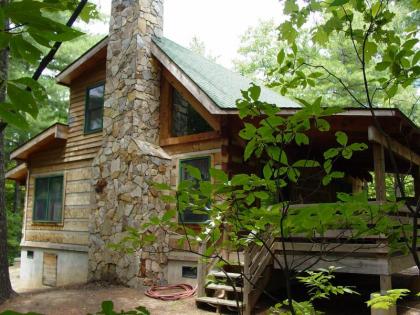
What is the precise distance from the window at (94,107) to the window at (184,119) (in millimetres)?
2645

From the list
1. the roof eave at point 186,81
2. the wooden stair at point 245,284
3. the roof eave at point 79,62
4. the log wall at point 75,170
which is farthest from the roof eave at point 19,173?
the wooden stair at point 245,284

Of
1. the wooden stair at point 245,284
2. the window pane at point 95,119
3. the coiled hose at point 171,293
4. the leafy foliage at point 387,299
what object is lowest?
the coiled hose at point 171,293

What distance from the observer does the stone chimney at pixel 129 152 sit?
974 centimetres

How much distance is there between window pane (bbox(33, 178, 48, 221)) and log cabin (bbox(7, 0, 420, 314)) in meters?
0.04

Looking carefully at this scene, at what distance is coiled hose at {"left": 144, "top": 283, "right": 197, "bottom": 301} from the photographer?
8377mm

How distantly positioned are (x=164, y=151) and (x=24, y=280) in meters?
7.65

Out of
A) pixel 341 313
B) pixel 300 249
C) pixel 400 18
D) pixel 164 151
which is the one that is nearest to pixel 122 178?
pixel 164 151

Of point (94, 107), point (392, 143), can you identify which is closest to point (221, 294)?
point (392, 143)

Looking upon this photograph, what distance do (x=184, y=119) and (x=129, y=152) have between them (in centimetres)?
175

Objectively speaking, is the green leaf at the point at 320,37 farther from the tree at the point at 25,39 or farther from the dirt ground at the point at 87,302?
the dirt ground at the point at 87,302

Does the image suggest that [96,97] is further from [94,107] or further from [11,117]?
[11,117]

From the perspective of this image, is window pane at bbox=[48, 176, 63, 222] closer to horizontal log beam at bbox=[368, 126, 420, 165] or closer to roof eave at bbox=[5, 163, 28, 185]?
roof eave at bbox=[5, 163, 28, 185]

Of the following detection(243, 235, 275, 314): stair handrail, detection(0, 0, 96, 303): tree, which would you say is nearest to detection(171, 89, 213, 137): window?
detection(243, 235, 275, 314): stair handrail

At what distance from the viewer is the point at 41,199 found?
1392cm
